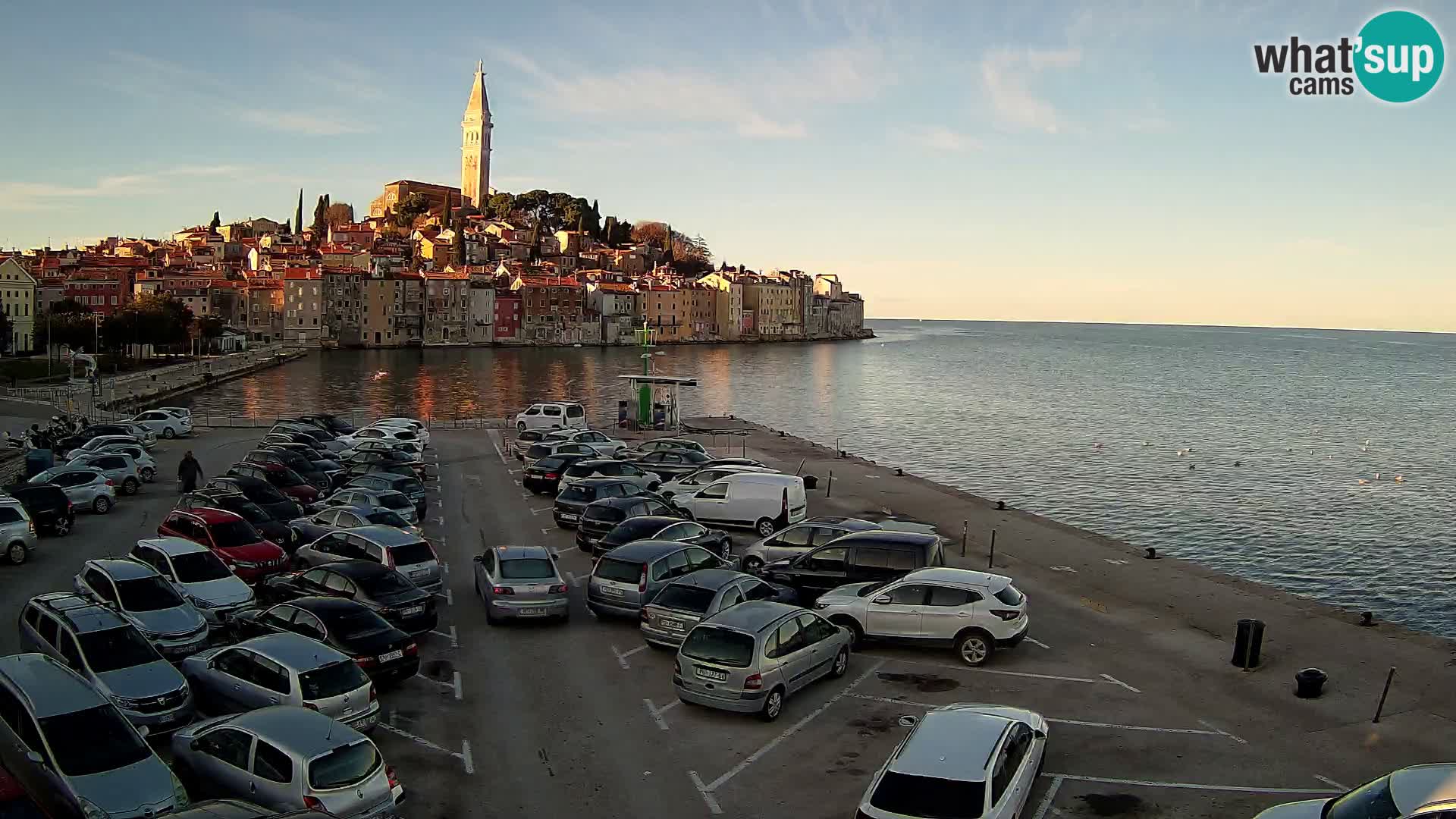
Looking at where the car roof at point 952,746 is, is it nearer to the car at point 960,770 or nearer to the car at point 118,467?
the car at point 960,770

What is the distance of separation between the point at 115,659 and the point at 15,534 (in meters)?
9.68

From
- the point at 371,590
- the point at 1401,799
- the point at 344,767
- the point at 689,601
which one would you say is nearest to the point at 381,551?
the point at 371,590

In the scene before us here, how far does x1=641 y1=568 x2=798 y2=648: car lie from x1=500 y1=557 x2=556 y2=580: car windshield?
6.26ft

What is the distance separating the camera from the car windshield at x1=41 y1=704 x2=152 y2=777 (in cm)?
914

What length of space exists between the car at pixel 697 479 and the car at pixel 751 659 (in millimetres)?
12242

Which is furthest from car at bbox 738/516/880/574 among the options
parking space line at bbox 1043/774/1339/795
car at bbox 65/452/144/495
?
car at bbox 65/452/144/495

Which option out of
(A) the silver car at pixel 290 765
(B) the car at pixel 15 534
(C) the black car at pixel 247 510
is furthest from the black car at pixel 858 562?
(B) the car at pixel 15 534

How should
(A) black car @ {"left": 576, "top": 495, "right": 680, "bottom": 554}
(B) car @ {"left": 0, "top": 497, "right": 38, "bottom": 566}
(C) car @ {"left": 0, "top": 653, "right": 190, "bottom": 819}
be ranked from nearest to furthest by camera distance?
(C) car @ {"left": 0, "top": 653, "right": 190, "bottom": 819}, (B) car @ {"left": 0, "top": 497, "right": 38, "bottom": 566}, (A) black car @ {"left": 576, "top": 495, "right": 680, "bottom": 554}

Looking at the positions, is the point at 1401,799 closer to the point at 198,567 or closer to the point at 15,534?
the point at 198,567

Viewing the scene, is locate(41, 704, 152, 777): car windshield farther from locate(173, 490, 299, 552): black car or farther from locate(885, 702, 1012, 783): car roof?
locate(173, 490, 299, 552): black car

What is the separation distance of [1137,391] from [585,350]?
8833 centimetres

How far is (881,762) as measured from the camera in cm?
1127

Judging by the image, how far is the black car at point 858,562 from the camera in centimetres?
1723

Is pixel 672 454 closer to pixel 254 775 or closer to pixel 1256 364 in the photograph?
pixel 254 775
